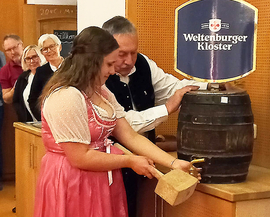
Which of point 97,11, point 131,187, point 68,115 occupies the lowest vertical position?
point 131,187

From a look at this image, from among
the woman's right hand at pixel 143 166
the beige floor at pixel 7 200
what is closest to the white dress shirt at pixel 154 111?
the woman's right hand at pixel 143 166

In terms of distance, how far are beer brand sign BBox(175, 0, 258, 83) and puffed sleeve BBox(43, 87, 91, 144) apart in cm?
58

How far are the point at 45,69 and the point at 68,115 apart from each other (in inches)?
78.6

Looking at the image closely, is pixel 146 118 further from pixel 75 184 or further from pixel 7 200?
pixel 7 200

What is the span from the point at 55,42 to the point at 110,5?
135cm

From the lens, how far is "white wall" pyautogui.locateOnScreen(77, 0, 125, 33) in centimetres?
298

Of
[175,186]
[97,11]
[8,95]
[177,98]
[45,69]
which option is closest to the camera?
[175,186]

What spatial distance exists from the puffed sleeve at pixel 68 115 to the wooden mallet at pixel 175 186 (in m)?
0.35

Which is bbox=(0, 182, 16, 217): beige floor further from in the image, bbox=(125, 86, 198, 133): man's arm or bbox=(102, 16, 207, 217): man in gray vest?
bbox=(125, 86, 198, 133): man's arm

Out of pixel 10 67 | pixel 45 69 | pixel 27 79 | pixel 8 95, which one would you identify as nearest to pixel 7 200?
pixel 8 95

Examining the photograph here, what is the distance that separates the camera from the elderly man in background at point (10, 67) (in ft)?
17.1

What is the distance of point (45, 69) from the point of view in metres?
3.68

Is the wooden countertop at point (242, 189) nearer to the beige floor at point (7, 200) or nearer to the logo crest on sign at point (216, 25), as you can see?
the logo crest on sign at point (216, 25)

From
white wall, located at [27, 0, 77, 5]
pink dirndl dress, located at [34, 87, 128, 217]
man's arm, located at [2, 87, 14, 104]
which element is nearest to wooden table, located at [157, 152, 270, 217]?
pink dirndl dress, located at [34, 87, 128, 217]
